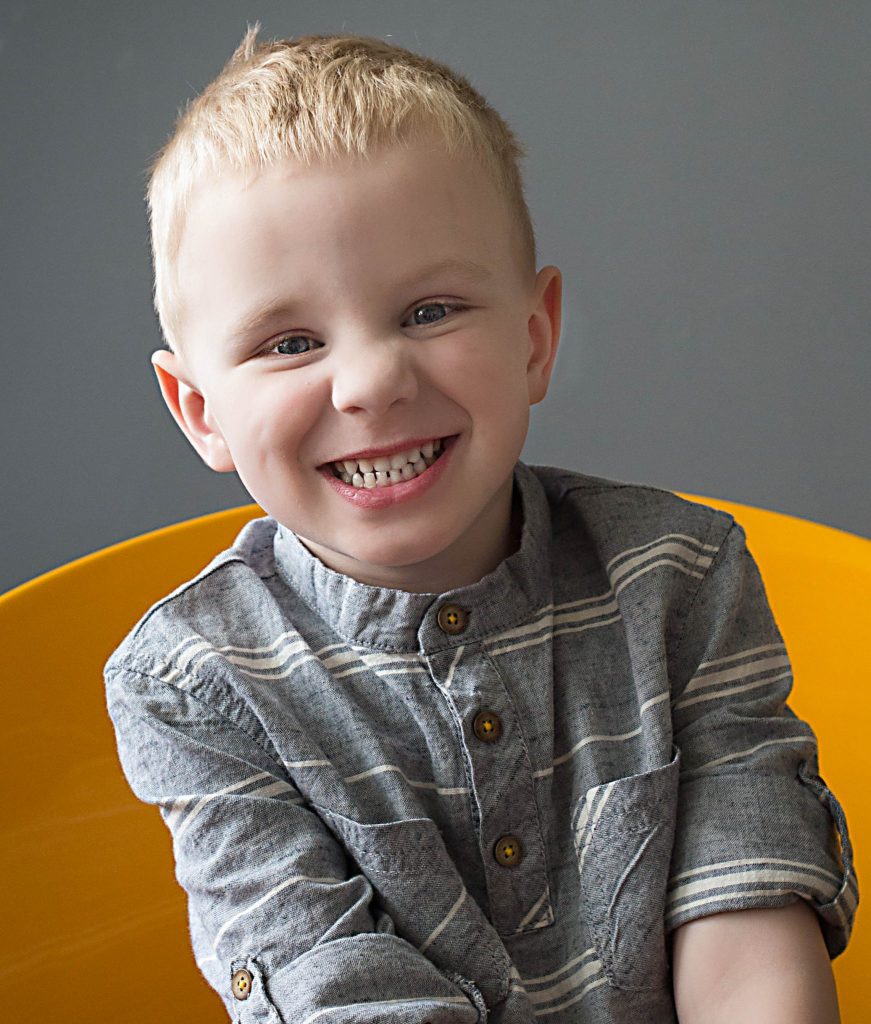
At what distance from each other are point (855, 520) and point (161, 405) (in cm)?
83

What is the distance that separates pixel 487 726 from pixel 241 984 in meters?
0.18

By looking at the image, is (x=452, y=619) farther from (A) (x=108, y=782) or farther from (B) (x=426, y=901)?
(A) (x=108, y=782)

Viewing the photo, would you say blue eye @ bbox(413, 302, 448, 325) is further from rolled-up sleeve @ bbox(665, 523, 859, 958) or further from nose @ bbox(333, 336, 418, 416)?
rolled-up sleeve @ bbox(665, 523, 859, 958)

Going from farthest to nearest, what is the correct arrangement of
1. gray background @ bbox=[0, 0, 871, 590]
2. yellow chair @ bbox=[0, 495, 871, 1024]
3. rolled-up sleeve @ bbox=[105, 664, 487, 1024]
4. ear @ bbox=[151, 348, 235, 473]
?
gray background @ bbox=[0, 0, 871, 590] < yellow chair @ bbox=[0, 495, 871, 1024] < ear @ bbox=[151, 348, 235, 473] < rolled-up sleeve @ bbox=[105, 664, 487, 1024]

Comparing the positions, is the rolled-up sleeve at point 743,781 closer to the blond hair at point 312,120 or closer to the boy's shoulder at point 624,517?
the boy's shoulder at point 624,517

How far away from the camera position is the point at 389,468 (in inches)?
28.6

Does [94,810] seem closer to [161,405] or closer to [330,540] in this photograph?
[330,540]

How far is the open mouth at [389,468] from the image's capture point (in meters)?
0.73

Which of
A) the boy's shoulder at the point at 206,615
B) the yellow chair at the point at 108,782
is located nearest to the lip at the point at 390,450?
the boy's shoulder at the point at 206,615

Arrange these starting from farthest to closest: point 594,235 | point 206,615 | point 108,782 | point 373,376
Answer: point 594,235
point 108,782
point 206,615
point 373,376

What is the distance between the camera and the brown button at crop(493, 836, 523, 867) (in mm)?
754

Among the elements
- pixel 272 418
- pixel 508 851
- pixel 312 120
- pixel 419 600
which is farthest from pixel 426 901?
pixel 312 120

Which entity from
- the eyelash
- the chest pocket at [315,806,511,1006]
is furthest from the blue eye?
the chest pocket at [315,806,511,1006]

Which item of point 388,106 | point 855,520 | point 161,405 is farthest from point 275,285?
point 855,520
